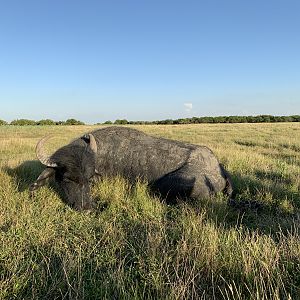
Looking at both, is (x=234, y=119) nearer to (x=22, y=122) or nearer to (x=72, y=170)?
(x=22, y=122)

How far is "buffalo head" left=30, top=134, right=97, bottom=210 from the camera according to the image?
22.1 feet

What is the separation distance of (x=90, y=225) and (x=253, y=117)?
3612 inches

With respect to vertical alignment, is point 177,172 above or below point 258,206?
above

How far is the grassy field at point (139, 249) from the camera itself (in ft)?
11.1

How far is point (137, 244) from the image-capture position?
447cm

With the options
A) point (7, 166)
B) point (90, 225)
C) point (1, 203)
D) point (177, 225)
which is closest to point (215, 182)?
point (177, 225)

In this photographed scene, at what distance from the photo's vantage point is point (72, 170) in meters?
7.05

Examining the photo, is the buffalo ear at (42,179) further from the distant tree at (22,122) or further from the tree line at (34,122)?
the distant tree at (22,122)

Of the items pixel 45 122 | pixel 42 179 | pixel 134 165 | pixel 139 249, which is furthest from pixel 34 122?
pixel 139 249

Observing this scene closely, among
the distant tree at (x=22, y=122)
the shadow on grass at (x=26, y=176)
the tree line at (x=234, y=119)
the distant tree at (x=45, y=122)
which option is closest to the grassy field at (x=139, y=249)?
the shadow on grass at (x=26, y=176)

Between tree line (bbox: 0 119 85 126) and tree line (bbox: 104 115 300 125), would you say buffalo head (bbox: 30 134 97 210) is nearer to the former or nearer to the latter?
tree line (bbox: 0 119 85 126)

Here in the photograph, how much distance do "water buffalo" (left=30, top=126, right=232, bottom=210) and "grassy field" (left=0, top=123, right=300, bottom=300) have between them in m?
0.38

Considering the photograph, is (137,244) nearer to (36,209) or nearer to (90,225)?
(90,225)

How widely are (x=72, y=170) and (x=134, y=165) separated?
1677 mm
